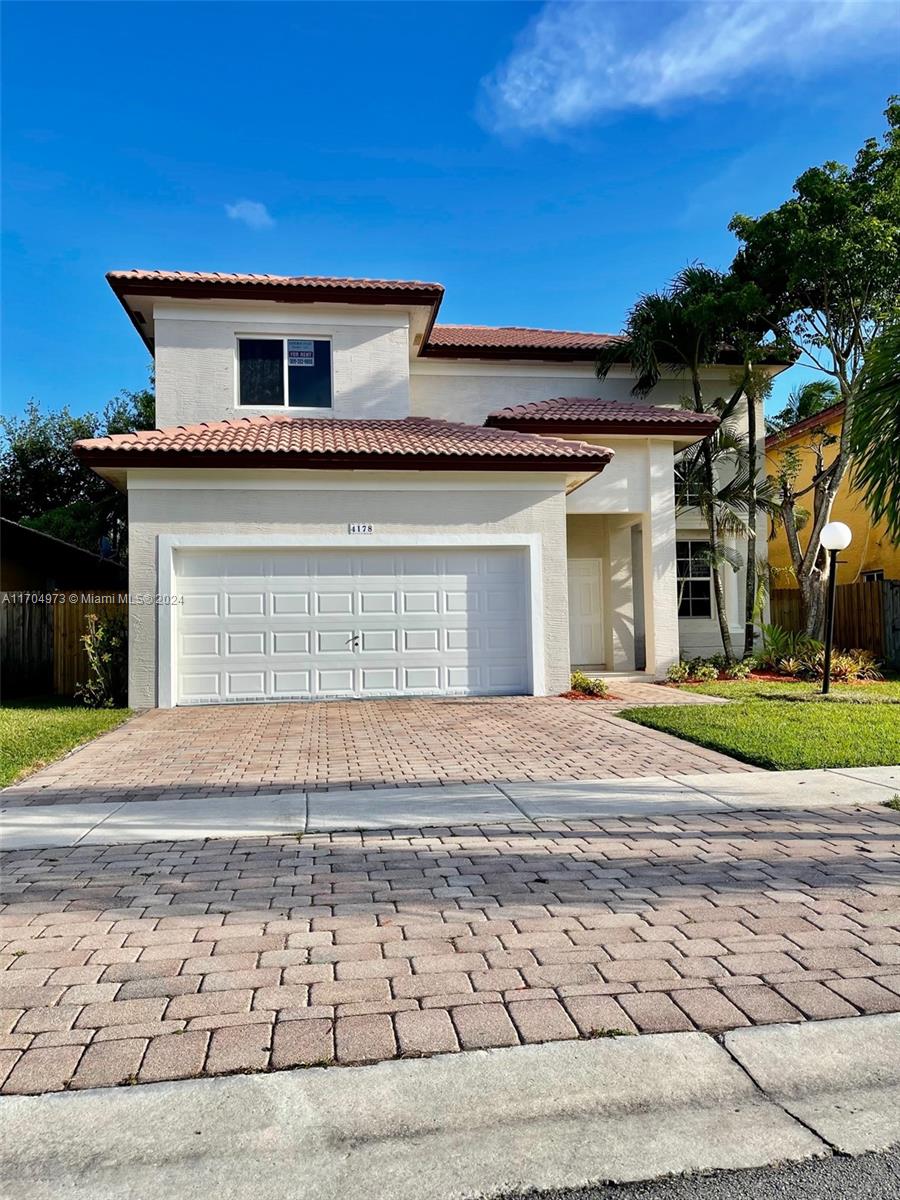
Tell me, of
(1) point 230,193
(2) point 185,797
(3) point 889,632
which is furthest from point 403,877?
(3) point 889,632

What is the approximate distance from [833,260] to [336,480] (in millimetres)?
10913

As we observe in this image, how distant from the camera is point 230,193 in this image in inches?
561

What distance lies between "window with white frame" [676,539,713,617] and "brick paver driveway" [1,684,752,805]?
7.35m

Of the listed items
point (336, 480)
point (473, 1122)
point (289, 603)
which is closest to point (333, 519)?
point (336, 480)

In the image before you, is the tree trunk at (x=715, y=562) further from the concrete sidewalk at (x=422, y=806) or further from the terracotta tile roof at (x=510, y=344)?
the concrete sidewalk at (x=422, y=806)

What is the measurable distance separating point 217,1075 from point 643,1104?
1465 millimetres

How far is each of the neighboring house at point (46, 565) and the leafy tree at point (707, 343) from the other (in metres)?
13.9

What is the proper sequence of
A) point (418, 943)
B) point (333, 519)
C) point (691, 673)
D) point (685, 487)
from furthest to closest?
point (685, 487), point (691, 673), point (333, 519), point (418, 943)

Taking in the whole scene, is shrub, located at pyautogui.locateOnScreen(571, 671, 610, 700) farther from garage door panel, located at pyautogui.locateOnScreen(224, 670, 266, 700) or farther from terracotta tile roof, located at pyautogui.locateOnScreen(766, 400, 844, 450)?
terracotta tile roof, located at pyautogui.locateOnScreen(766, 400, 844, 450)

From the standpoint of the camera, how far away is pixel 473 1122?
2688 millimetres

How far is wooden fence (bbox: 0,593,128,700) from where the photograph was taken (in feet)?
50.3

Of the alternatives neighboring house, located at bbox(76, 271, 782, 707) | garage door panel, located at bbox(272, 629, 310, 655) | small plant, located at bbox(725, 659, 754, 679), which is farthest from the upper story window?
small plant, located at bbox(725, 659, 754, 679)

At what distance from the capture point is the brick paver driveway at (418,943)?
10.5ft

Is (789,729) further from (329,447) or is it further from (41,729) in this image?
(41,729)
